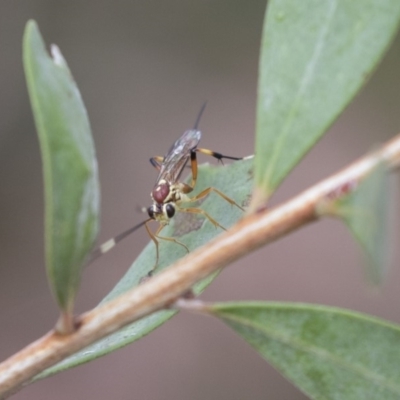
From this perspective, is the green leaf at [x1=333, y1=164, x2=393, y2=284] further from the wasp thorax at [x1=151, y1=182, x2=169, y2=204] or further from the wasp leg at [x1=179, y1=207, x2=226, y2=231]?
the wasp thorax at [x1=151, y1=182, x2=169, y2=204]

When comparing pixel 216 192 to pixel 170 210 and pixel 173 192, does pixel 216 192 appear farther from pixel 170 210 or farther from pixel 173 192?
pixel 173 192

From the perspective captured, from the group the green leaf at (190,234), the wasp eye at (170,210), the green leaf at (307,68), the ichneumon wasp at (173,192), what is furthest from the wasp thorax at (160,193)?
the green leaf at (307,68)

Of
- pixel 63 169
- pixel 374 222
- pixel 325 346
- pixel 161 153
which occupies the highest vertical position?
pixel 161 153

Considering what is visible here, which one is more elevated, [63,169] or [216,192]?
[63,169]

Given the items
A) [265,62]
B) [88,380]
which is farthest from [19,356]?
[88,380]

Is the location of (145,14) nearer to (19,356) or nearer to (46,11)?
(46,11)

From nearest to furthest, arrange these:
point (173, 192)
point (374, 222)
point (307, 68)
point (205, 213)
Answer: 1. point (374, 222)
2. point (307, 68)
3. point (205, 213)
4. point (173, 192)

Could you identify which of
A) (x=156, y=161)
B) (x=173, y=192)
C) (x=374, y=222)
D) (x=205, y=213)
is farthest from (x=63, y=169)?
(x=156, y=161)
